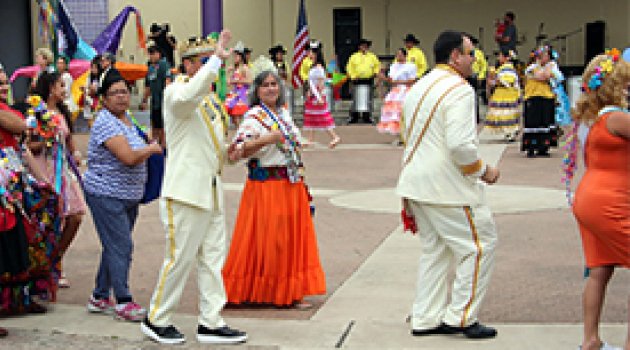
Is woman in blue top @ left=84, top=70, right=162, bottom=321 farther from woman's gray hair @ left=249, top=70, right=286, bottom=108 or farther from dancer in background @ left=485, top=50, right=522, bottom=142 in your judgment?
dancer in background @ left=485, top=50, right=522, bottom=142

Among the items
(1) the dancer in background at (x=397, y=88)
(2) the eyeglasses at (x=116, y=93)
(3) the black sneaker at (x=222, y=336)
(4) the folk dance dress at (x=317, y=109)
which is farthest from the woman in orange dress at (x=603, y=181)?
(4) the folk dance dress at (x=317, y=109)

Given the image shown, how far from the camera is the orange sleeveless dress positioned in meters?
5.38

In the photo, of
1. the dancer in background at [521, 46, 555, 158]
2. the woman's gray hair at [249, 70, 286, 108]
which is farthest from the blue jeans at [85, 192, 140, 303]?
the dancer in background at [521, 46, 555, 158]

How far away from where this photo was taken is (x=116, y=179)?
668 cm

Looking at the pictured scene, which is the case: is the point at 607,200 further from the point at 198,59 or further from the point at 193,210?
the point at 198,59

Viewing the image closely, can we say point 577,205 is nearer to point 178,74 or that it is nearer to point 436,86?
point 436,86

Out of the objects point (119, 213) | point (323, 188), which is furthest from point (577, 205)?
point (323, 188)

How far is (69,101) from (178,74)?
11069mm

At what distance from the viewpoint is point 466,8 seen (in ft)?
93.2

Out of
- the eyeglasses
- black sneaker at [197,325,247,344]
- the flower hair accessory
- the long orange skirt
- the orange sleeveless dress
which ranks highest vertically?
the flower hair accessory

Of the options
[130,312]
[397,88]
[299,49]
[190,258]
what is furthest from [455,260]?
[299,49]

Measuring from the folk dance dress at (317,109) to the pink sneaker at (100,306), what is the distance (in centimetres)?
1222

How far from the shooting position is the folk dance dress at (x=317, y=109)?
62.7 feet

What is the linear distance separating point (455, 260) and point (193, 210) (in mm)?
1594
